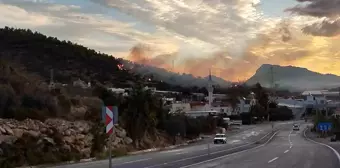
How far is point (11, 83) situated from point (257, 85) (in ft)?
451

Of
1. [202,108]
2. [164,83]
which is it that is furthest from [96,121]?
[164,83]

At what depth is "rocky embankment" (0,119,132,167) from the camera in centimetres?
2862

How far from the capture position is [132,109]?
5094cm

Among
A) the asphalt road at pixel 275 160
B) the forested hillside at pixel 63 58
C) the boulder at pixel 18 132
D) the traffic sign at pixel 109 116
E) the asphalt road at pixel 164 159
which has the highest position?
the forested hillside at pixel 63 58

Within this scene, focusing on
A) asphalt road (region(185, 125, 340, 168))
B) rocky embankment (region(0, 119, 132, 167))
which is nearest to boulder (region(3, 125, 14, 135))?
rocky embankment (region(0, 119, 132, 167))

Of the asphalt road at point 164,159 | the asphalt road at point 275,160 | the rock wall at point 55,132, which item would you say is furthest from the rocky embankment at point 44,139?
the asphalt road at point 275,160

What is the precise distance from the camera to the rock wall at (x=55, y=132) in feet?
106

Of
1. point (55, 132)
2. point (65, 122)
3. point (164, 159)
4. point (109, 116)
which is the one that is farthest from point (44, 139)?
point (109, 116)

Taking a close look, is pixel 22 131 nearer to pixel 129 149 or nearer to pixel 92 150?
pixel 92 150

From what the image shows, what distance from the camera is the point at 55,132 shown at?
35562mm

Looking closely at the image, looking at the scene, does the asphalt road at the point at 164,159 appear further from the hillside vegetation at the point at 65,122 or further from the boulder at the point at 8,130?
the boulder at the point at 8,130

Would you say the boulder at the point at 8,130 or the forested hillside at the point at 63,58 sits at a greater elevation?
the forested hillside at the point at 63,58

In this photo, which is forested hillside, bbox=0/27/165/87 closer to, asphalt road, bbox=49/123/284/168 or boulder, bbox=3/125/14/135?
asphalt road, bbox=49/123/284/168

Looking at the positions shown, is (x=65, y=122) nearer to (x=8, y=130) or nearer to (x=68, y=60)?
(x=8, y=130)
